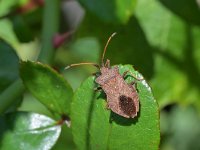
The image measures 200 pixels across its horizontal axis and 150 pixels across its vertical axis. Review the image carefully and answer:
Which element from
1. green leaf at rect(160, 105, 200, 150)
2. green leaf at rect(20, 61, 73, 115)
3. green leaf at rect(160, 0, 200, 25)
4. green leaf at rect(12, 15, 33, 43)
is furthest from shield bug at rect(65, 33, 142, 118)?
green leaf at rect(160, 105, 200, 150)

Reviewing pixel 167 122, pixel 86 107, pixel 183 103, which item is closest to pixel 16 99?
pixel 86 107

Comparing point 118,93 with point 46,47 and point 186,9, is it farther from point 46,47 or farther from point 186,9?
point 186,9

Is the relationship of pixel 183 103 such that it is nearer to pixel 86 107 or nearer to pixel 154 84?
pixel 154 84

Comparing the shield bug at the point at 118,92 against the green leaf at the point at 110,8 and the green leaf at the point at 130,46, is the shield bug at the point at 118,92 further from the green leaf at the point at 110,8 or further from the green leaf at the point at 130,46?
the green leaf at the point at 130,46

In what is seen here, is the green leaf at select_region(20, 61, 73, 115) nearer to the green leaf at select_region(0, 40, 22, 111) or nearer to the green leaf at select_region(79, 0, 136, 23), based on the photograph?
the green leaf at select_region(0, 40, 22, 111)

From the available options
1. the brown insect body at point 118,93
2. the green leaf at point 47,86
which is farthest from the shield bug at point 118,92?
the green leaf at point 47,86
